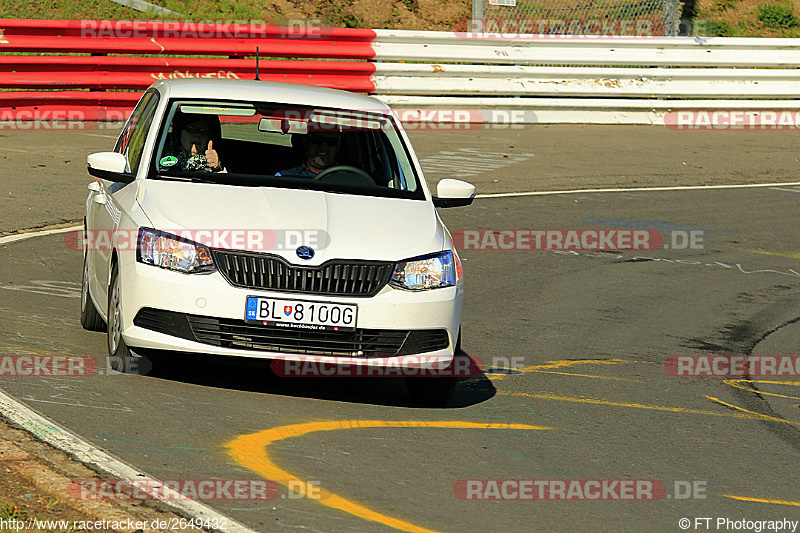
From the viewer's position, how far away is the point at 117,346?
6.89m

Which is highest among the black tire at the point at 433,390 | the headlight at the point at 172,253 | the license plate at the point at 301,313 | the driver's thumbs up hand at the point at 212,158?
the driver's thumbs up hand at the point at 212,158

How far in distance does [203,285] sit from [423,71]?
46.6ft

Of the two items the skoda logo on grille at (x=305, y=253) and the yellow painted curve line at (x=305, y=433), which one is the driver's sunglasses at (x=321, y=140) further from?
the yellow painted curve line at (x=305, y=433)

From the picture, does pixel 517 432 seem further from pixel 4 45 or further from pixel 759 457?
pixel 4 45

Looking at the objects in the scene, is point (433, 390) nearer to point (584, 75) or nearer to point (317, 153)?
point (317, 153)

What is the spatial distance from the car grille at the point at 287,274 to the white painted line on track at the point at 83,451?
115cm

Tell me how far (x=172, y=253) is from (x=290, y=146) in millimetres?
1807

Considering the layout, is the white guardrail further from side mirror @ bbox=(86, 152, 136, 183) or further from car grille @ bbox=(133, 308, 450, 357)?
car grille @ bbox=(133, 308, 450, 357)

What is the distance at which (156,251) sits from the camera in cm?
655

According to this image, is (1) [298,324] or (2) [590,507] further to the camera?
(1) [298,324]

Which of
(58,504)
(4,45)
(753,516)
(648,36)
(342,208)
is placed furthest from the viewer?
(648,36)

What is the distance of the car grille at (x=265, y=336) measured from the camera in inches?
253

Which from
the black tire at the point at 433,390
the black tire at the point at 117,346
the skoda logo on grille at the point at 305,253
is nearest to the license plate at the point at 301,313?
the skoda logo on grille at the point at 305,253

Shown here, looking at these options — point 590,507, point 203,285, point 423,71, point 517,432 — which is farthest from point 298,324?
point 423,71
